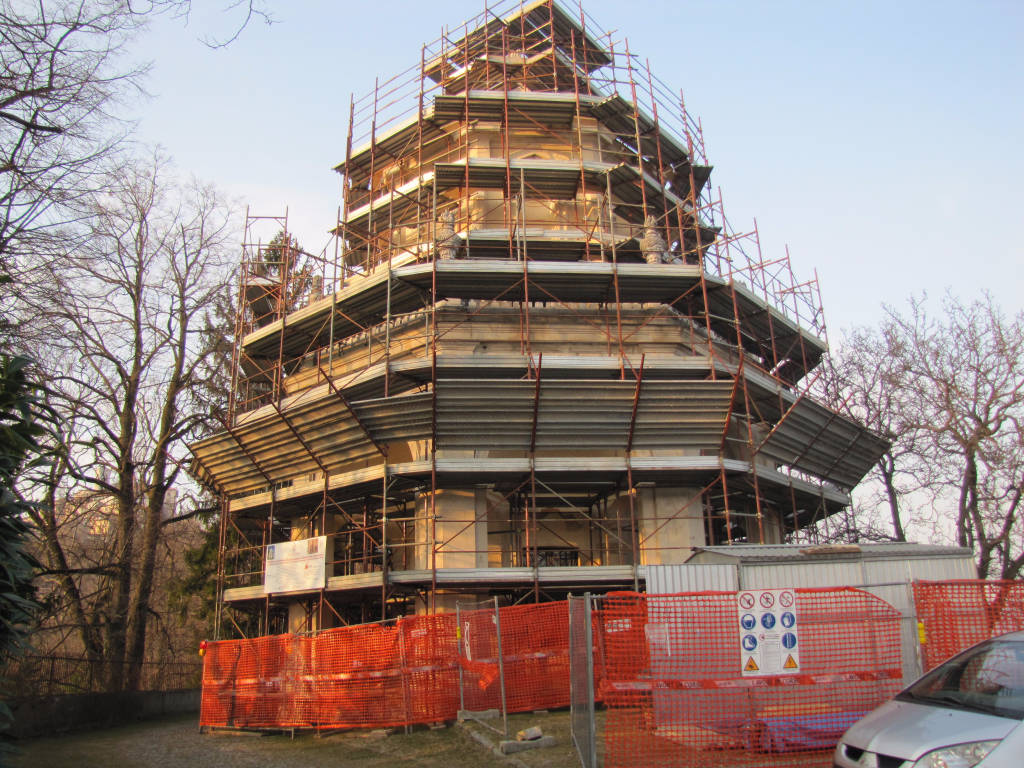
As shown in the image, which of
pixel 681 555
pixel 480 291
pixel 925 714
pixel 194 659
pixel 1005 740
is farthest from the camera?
pixel 194 659

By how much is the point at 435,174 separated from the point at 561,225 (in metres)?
3.70

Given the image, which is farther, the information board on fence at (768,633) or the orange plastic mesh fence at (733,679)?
the information board on fence at (768,633)

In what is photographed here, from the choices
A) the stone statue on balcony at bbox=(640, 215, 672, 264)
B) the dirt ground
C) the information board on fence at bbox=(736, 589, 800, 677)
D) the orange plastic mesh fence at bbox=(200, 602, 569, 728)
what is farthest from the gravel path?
the stone statue on balcony at bbox=(640, 215, 672, 264)

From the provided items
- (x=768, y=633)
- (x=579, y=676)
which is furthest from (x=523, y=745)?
(x=768, y=633)

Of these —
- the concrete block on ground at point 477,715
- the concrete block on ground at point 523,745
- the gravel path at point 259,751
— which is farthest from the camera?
the concrete block on ground at point 477,715

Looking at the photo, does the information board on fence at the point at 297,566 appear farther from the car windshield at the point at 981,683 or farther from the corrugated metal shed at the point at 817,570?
the car windshield at the point at 981,683

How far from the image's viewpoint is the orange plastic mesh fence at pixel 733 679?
778 centimetres

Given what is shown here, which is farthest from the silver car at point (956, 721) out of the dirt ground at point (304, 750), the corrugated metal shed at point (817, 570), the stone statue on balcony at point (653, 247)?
the stone statue on balcony at point (653, 247)

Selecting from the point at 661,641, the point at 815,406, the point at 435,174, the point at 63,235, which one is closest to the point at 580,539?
the point at 815,406

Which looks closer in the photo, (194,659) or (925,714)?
(925,714)

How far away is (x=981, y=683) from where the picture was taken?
21.0 ft

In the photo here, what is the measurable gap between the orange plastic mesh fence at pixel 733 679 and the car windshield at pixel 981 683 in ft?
4.69

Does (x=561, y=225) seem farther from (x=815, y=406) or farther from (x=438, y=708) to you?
(x=438, y=708)

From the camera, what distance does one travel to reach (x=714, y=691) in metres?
8.09
